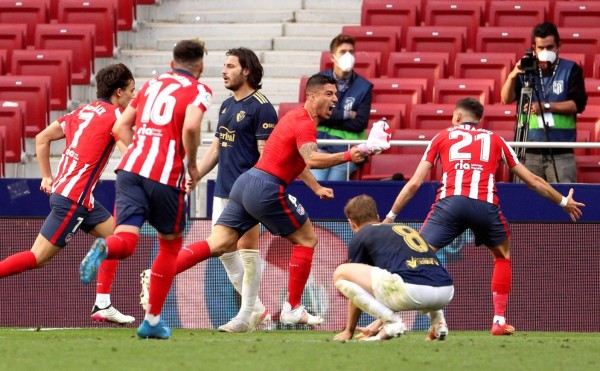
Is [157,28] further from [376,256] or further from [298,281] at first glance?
[376,256]

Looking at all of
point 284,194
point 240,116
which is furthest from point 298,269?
point 240,116

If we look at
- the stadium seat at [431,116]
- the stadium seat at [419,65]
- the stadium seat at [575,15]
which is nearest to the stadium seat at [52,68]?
the stadium seat at [419,65]

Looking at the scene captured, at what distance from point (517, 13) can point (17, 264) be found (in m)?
7.72

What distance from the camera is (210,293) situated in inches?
449

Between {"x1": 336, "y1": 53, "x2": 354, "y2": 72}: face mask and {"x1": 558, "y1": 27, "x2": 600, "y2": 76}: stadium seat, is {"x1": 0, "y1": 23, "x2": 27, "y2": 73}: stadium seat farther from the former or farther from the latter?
{"x1": 558, "y1": 27, "x2": 600, "y2": 76}: stadium seat

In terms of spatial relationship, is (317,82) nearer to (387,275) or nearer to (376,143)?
(376,143)

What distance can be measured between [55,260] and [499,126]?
4.53 metres

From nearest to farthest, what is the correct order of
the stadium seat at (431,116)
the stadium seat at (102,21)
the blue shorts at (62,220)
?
the blue shorts at (62,220) → the stadium seat at (431,116) → the stadium seat at (102,21)

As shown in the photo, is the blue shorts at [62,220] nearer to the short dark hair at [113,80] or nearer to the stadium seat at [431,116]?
the short dark hair at [113,80]

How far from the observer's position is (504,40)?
588 inches

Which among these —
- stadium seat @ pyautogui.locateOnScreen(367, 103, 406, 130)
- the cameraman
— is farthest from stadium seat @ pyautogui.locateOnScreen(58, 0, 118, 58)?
the cameraman

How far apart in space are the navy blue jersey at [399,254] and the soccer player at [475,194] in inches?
49.1

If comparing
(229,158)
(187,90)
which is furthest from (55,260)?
(187,90)

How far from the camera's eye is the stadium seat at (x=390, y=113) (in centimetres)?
1370
